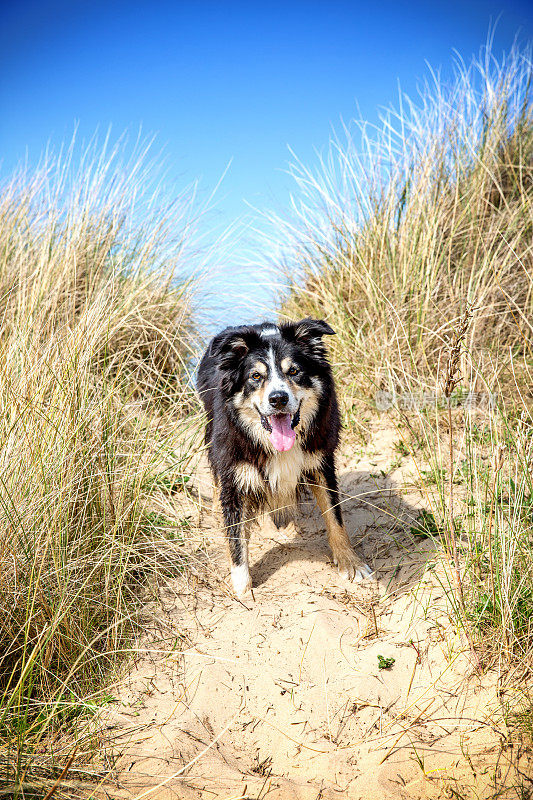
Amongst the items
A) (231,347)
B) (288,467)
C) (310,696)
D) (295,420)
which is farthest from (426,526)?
(231,347)

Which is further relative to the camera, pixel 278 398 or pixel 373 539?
pixel 373 539

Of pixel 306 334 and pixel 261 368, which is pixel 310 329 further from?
pixel 261 368

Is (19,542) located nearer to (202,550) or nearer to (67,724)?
(67,724)

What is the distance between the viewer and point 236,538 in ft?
11.2

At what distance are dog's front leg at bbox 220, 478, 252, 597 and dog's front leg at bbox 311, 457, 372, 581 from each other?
19.9 inches

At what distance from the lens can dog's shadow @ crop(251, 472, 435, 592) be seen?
11.3 feet

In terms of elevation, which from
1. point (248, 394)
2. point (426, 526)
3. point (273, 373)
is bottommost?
point (426, 526)

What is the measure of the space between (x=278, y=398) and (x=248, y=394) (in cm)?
32

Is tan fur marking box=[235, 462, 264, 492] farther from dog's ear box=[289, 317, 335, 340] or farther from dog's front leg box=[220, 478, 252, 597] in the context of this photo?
dog's ear box=[289, 317, 335, 340]

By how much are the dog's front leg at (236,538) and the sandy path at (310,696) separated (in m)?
0.11

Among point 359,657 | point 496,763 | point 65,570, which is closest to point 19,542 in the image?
point 65,570

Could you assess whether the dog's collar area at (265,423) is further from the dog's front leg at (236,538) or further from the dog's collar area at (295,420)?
the dog's front leg at (236,538)

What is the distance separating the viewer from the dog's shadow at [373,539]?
343 cm

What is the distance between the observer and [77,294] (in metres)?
→ 5.69
